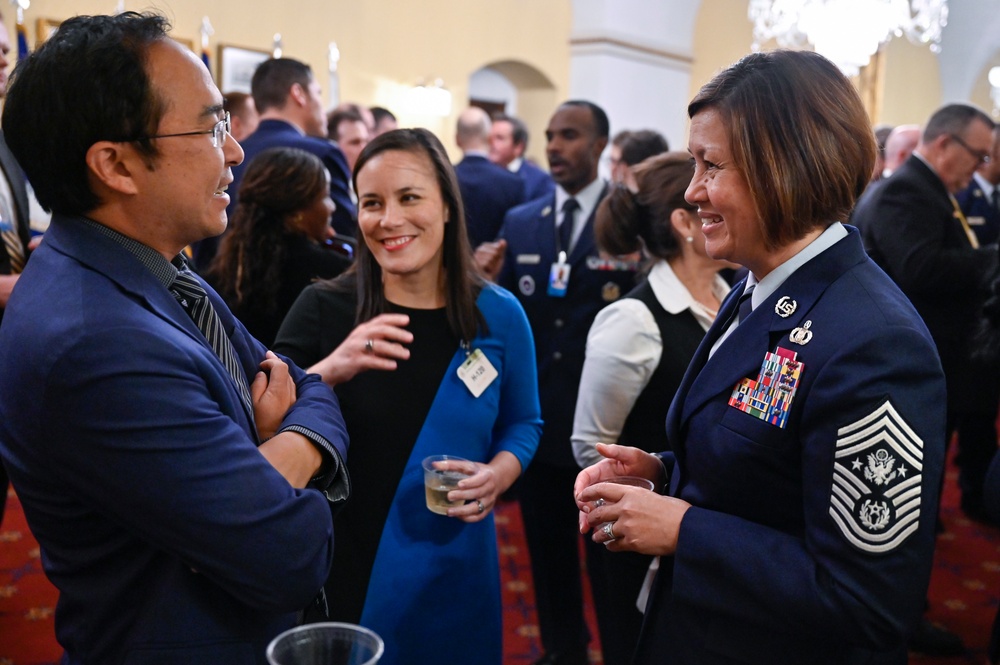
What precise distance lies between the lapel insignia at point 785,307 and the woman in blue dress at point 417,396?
0.80 meters

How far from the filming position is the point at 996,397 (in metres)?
3.58

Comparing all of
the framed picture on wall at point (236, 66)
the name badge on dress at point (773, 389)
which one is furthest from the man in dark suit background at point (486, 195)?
the framed picture on wall at point (236, 66)

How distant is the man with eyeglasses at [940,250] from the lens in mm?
3330

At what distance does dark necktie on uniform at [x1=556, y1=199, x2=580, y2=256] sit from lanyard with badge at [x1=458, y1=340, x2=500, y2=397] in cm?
146

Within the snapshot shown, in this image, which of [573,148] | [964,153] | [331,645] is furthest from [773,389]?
[964,153]

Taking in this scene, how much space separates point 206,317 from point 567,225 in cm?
236

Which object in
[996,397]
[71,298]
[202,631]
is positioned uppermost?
[71,298]

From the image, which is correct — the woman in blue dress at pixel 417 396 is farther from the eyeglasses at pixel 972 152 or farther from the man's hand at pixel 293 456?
the eyeglasses at pixel 972 152

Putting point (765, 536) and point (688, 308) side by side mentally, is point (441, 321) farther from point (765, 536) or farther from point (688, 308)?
point (765, 536)

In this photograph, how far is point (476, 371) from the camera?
1.99 m

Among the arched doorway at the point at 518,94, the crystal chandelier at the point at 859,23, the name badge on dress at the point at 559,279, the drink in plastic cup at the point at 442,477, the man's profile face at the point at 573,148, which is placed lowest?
the drink in plastic cup at the point at 442,477

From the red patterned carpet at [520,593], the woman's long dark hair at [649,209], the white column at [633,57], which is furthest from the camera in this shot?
the white column at [633,57]

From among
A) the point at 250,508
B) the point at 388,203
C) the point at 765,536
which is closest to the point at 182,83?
the point at 250,508

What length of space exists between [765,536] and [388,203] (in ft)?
3.92
